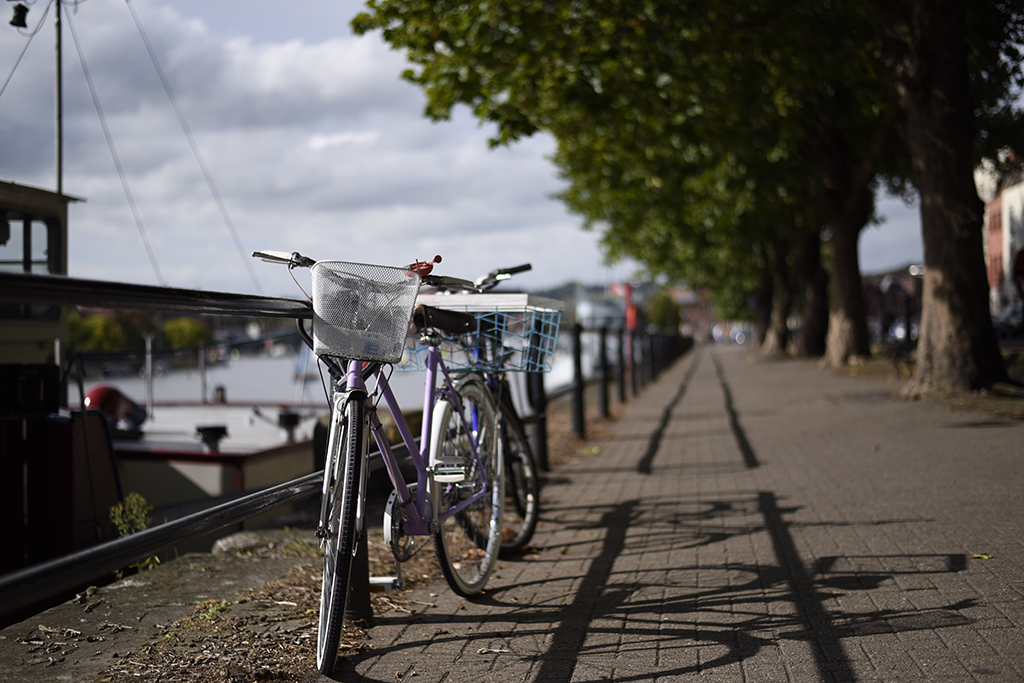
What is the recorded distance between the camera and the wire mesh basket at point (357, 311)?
2893 mm

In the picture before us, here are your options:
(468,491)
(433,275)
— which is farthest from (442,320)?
(468,491)

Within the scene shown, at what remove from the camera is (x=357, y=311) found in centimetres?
293

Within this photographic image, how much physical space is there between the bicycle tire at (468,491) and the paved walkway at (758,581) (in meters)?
0.17

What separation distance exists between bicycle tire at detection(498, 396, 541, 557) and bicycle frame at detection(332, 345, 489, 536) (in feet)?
2.47

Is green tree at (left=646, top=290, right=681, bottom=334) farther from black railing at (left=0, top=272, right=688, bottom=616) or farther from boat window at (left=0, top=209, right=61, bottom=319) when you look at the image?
black railing at (left=0, top=272, right=688, bottom=616)

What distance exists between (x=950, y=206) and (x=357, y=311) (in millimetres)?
10120

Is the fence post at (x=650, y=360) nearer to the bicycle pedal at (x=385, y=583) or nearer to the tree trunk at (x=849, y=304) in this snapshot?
the tree trunk at (x=849, y=304)

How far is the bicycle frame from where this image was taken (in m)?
3.12

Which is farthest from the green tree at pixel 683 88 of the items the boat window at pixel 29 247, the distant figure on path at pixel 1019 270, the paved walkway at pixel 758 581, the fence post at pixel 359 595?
the fence post at pixel 359 595

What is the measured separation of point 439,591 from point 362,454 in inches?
55.5

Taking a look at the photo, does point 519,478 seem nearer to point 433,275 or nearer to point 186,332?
point 433,275

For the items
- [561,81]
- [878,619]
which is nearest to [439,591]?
[878,619]

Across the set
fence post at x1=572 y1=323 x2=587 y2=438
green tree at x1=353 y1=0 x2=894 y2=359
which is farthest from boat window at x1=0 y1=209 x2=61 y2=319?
green tree at x1=353 y1=0 x2=894 y2=359

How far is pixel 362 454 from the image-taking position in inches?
118
